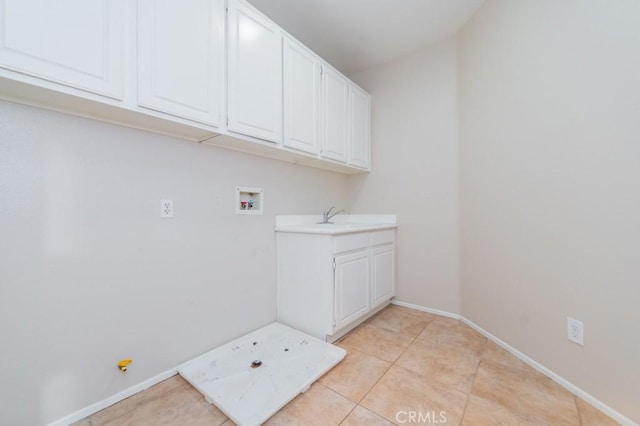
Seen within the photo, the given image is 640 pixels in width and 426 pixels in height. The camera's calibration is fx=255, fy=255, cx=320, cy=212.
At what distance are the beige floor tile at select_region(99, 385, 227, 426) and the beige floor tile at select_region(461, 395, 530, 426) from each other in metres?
1.20

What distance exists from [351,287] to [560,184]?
1514 millimetres

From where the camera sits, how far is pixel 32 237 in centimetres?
115

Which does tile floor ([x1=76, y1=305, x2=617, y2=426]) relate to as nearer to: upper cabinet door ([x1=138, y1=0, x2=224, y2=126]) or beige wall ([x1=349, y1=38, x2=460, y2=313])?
beige wall ([x1=349, y1=38, x2=460, y2=313])

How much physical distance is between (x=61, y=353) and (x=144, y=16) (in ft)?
5.45

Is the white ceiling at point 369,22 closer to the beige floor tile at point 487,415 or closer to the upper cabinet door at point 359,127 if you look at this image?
the upper cabinet door at point 359,127

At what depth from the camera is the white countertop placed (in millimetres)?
2012

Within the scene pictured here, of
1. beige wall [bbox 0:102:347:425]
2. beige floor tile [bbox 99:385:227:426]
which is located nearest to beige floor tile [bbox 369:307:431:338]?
beige wall [bbox 0:102:347:425]

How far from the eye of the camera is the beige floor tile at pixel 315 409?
4.01 ft

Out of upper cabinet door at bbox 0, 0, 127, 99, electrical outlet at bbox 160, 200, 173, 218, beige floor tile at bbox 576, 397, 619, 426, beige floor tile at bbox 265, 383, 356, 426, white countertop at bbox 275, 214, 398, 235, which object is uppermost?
upper cabinet door at bbox 0, 0, 127, 99

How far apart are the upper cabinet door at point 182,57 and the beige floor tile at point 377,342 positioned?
1.84 m

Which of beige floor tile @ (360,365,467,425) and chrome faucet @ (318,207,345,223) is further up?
chrome faucet @ (318,207,345,223)

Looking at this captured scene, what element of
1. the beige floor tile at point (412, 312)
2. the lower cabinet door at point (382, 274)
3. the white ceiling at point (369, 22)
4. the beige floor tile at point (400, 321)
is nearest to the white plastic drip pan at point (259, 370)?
the beige floor tile at point (400, 321)

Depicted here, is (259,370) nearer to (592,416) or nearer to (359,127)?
(592,416)

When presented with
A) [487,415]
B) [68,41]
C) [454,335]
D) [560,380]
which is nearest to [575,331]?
[560,380]
